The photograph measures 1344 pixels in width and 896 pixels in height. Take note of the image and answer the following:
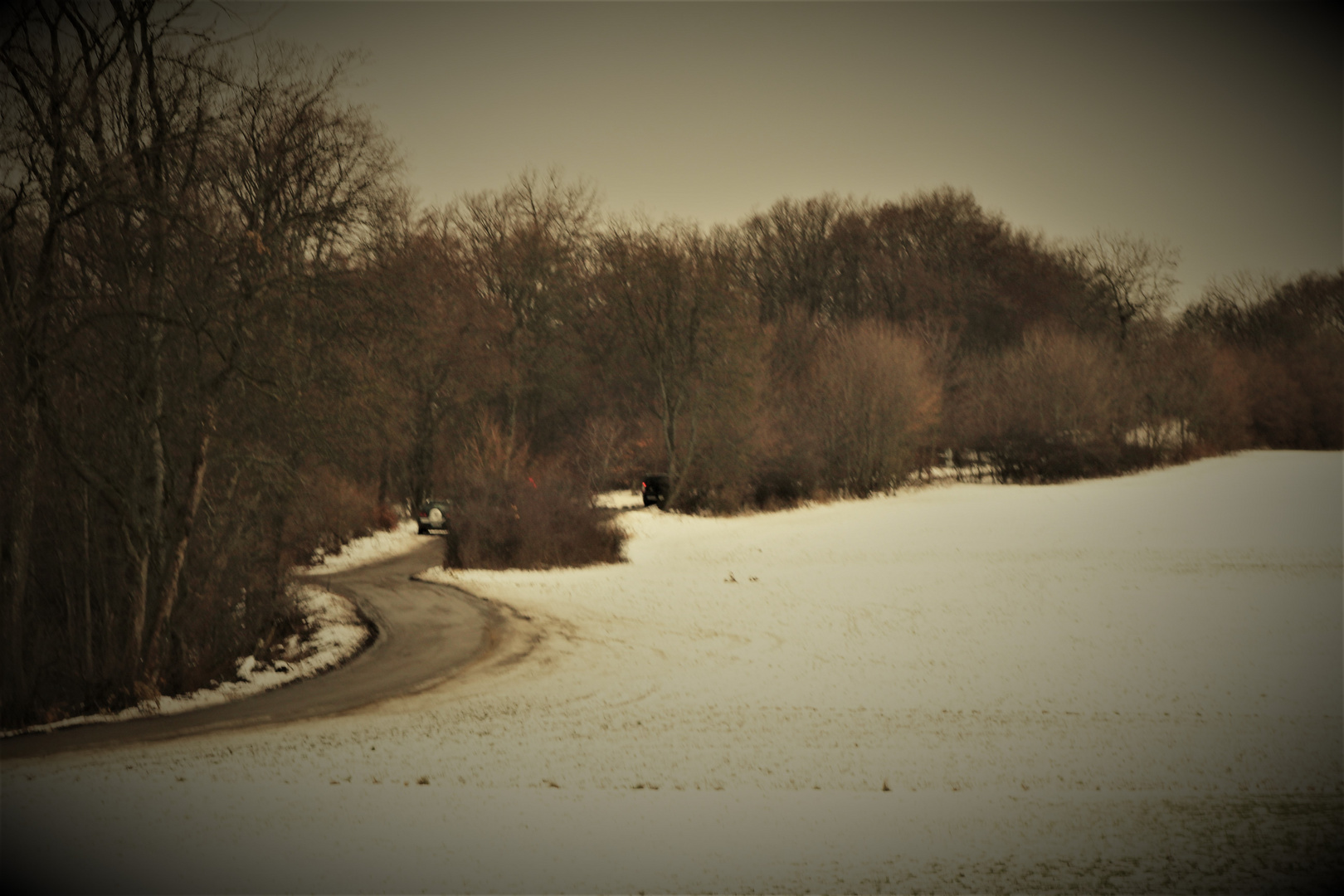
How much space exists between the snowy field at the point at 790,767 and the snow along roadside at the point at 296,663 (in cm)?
242

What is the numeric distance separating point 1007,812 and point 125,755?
6.86 metres

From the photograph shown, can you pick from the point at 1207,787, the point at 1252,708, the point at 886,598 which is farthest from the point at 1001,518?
the point at 1207,787

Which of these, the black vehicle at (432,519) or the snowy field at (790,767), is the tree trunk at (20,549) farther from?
the black vehicle at (432,519)

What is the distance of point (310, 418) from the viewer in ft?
37.0

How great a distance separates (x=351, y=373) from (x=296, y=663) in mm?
4190

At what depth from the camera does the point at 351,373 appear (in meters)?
12.1

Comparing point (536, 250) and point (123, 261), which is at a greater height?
point (536, 250)

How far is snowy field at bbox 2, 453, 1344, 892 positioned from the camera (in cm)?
534

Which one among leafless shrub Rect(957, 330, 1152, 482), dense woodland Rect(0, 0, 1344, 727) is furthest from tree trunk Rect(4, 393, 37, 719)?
leafless shrub Rect(957, 330, 1152, 482)

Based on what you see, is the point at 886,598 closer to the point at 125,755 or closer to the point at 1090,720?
the point at 1090,720

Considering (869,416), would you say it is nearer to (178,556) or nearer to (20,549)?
(178,556)

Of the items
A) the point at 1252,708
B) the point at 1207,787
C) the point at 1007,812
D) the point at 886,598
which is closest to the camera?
the point at 1007,812

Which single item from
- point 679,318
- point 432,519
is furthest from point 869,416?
point 432,519

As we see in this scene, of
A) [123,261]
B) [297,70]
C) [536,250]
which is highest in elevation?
[536,250]
